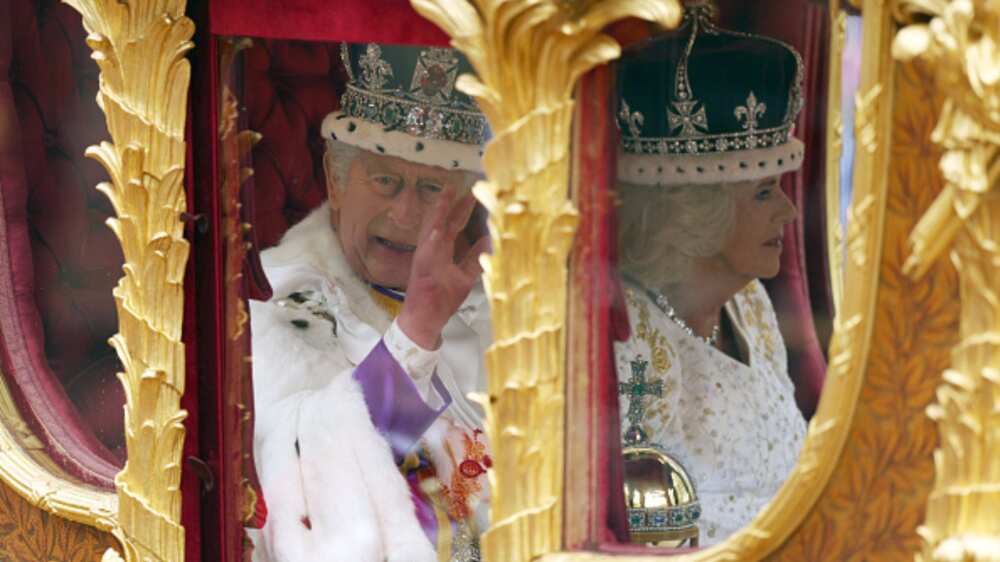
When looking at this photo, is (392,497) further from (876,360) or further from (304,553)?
(876,360)

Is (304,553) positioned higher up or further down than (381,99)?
further down

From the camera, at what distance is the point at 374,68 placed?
114 inches

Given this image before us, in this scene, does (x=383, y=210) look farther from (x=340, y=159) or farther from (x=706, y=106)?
(x=706, y=106)

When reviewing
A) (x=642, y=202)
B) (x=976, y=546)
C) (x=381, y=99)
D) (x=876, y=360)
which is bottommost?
(x=976, y=546)

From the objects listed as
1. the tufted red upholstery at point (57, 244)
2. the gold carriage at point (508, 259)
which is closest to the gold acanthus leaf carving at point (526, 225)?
the gold carriage at point (508, 259)

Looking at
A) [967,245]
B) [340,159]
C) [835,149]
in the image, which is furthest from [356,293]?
[967,245]

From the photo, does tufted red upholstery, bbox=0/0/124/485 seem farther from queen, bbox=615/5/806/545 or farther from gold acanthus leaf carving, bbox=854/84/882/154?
gold acanthus leaf carving, bbox=854/84/882/154

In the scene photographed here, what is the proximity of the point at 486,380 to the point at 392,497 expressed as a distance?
0.68 feet

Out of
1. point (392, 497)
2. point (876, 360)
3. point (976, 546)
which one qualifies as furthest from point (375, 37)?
point (976, 546)

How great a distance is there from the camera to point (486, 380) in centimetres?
284

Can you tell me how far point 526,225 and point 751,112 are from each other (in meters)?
0.28

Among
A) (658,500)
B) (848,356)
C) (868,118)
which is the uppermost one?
(868,118)

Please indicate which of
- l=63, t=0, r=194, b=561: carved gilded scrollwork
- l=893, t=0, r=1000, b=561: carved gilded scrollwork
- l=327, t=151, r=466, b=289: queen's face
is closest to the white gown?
l=893, t=0, r=1000, b=561: carved gilded scrollwork

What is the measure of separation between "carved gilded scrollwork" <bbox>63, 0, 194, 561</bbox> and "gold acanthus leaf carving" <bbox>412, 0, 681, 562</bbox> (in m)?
0.50
